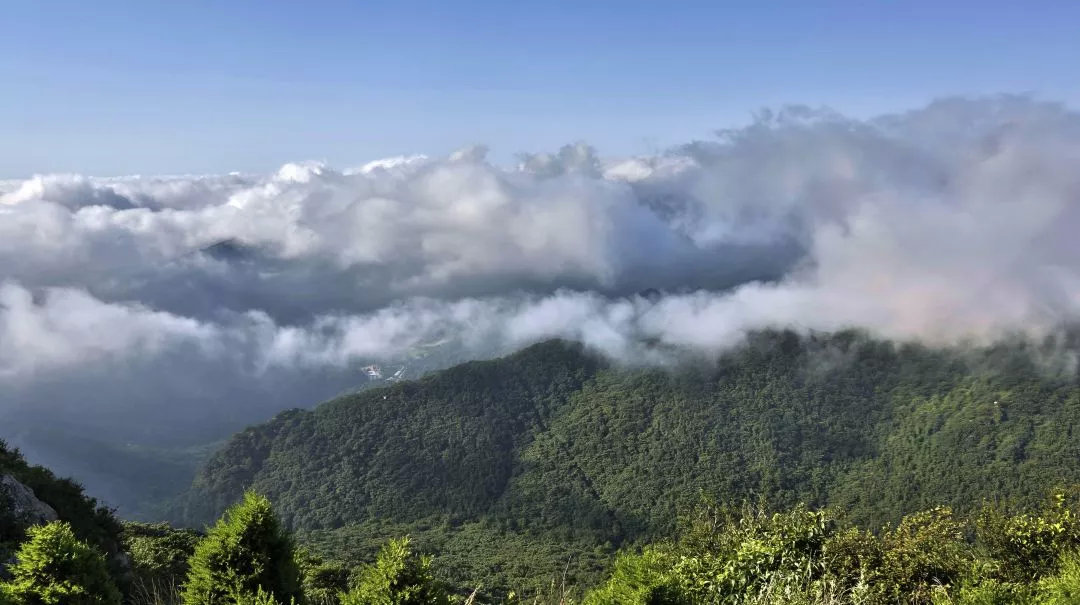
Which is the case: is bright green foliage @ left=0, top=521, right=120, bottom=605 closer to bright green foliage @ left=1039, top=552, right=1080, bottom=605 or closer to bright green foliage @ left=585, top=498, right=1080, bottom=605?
bright green foliage @ left=585, top=498, right=1080, bottom=605

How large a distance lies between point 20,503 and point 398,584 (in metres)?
22.7

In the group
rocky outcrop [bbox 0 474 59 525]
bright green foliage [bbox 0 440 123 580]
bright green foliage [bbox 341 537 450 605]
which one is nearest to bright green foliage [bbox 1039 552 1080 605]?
bright green foliage [bbox 341 537 450 605]

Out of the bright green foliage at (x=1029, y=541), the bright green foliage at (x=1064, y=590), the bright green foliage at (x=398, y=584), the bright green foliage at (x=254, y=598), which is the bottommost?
the bright green foliage at (x=1029, y=541)

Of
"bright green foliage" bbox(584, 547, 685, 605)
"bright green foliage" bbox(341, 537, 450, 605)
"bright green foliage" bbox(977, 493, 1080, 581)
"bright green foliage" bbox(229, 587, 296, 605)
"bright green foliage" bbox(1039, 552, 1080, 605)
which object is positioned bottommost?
"bright green foliage" bbox(977, 493, 1080, 581)

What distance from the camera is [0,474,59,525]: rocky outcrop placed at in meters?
24.9

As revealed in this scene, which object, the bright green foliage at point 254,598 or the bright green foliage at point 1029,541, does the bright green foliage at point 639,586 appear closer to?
the bright green foliage at point 254,598

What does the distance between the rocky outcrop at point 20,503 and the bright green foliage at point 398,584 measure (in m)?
20.9

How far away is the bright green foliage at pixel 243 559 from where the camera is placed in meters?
14.1

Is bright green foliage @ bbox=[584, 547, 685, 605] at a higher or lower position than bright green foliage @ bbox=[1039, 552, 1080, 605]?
higher

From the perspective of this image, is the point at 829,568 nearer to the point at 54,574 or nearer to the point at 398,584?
the point at 398,584

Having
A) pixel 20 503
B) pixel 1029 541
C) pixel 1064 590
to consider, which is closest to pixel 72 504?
pixel 20 503

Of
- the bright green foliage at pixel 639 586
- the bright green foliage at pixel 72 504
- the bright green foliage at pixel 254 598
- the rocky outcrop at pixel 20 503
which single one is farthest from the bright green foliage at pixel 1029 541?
the rocky outcrop at pixel 20 503

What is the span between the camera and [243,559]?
14461 millimetres

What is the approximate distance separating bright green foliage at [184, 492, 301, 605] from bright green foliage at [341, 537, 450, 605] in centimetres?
331
